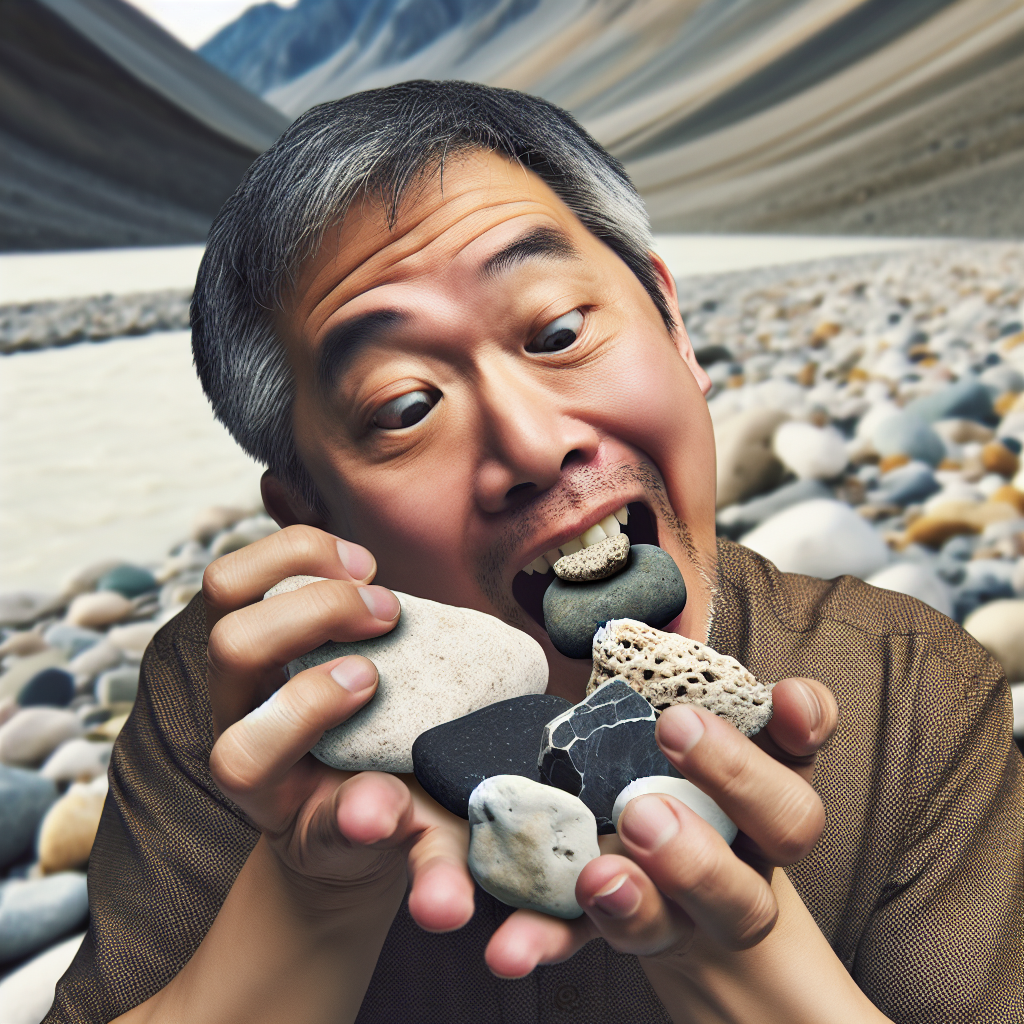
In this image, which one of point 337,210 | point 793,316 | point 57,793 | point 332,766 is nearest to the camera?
point 332,766

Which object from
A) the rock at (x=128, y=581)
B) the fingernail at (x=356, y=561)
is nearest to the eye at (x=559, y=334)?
the fingernail at (x=356, y=561)

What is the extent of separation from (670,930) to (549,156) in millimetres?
1279

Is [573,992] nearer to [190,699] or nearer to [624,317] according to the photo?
[190,699]

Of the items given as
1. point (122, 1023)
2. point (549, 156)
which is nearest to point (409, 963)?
point (122, 1023)

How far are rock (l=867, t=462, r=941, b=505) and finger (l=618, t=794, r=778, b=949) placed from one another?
3.14 metres

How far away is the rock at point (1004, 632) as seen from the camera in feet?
9.08

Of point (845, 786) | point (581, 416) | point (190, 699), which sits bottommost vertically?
point (845, 786)

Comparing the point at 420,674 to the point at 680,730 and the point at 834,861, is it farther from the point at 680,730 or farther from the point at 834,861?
the point at 834,861

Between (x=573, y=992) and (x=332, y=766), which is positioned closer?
(x=332, y=766)

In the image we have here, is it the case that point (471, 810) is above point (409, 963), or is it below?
above

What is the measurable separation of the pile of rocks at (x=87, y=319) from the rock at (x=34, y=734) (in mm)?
3653

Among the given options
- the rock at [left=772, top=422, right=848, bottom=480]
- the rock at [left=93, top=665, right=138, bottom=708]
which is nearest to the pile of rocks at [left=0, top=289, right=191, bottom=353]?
the rock at [left=93, top=665, right=138, bottom=708]

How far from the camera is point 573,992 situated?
1.43 metres

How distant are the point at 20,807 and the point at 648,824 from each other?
2134 mm
